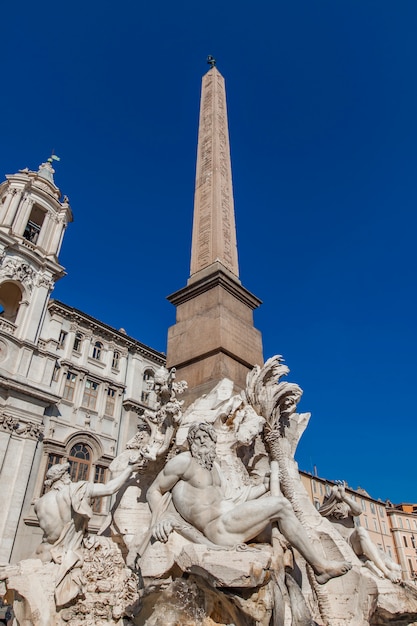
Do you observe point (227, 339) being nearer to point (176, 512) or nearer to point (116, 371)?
point (176, 512)

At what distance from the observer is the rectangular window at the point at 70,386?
74.7 ft

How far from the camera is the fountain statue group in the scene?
12.0ft

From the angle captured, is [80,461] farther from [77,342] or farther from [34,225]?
[34,225]

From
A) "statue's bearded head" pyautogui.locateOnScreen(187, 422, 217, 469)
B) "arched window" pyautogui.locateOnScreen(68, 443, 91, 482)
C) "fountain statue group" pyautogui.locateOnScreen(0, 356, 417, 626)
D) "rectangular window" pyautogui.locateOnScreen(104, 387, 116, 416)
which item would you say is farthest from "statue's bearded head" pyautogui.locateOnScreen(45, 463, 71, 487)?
"rectangular window" pyautogui.locateOnScreen(104, 387, 116, 416)

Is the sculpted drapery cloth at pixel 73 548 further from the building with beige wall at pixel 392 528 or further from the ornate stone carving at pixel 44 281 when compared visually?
the building with beige wall at pixel 392 528

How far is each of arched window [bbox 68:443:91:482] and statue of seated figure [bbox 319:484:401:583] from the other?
54.3 ft

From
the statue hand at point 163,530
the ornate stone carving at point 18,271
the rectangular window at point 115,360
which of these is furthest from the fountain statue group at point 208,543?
the rectangular window at point 115,360

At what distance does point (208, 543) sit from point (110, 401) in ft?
69.7

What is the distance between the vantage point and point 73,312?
81.0 feet

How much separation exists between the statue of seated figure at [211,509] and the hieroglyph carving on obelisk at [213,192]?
510 cm

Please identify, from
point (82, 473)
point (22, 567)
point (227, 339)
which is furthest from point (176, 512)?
point (82, 473)

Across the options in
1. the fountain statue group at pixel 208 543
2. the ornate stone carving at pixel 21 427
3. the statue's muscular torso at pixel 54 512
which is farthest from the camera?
the ornate stone carving at pixel 21 427

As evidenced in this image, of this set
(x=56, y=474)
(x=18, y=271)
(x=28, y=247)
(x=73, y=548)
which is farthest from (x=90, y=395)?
(x=73, y=548)

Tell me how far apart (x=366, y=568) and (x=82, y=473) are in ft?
60.2
